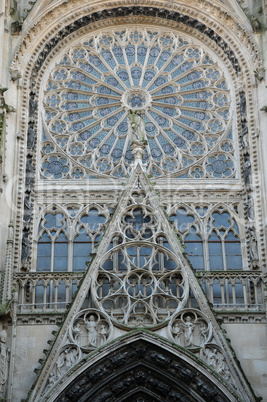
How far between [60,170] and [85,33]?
425cm

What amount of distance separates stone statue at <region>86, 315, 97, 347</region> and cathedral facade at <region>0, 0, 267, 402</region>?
2 centimetres

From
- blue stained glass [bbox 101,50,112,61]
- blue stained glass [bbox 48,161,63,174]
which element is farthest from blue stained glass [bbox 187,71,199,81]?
blue stained glass [bbox 48,161,63,174]

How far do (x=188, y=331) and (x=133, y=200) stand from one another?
129 inches

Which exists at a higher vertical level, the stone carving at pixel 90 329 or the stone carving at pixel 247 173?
the stone carving at pixel 247 173

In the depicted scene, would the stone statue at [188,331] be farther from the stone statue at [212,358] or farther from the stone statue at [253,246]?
the stone statue at [253,246]

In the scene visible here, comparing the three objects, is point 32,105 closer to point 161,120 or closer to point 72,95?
point 72,95

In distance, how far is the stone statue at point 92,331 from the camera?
57.1 feet

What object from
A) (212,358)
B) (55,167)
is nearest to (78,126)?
(55,167)

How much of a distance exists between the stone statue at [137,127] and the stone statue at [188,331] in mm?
4452

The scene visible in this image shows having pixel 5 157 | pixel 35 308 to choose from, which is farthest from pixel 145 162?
pixel 35 308

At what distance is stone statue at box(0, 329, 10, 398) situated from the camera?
55.3 ft

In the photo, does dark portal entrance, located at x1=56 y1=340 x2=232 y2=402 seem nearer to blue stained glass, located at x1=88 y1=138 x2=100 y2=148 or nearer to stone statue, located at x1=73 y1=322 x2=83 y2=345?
stone statue, located at x1=73 y1=322 x2=83 y2=345

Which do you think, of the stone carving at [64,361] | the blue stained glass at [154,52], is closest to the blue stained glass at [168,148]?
the blue stained glass at [154,52]

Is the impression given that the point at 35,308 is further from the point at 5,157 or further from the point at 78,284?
the point at 5,157
